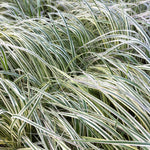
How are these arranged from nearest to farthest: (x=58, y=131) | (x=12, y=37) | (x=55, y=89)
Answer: (x=58, y=131) → (x=55, y=89) → (x=12, y=37)

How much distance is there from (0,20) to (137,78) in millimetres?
1015

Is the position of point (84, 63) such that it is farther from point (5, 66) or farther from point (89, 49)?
point (5, 66)

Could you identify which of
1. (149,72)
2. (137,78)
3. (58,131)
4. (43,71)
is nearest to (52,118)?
(58,131)

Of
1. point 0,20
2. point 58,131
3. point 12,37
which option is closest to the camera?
point 58,131

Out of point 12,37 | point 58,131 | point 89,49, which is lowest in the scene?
point 58,131

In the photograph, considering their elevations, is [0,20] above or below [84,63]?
above

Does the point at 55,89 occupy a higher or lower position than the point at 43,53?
lower

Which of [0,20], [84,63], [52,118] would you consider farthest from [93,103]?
[0,20]

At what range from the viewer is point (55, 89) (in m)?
1.04

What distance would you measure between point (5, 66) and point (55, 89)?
31 centimetres

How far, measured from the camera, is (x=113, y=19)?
4.22 ft

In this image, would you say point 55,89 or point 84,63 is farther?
point 84,63

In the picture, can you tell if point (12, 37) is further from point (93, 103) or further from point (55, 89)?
point (93, 103)

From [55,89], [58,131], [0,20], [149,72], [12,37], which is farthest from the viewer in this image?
[0,20]
